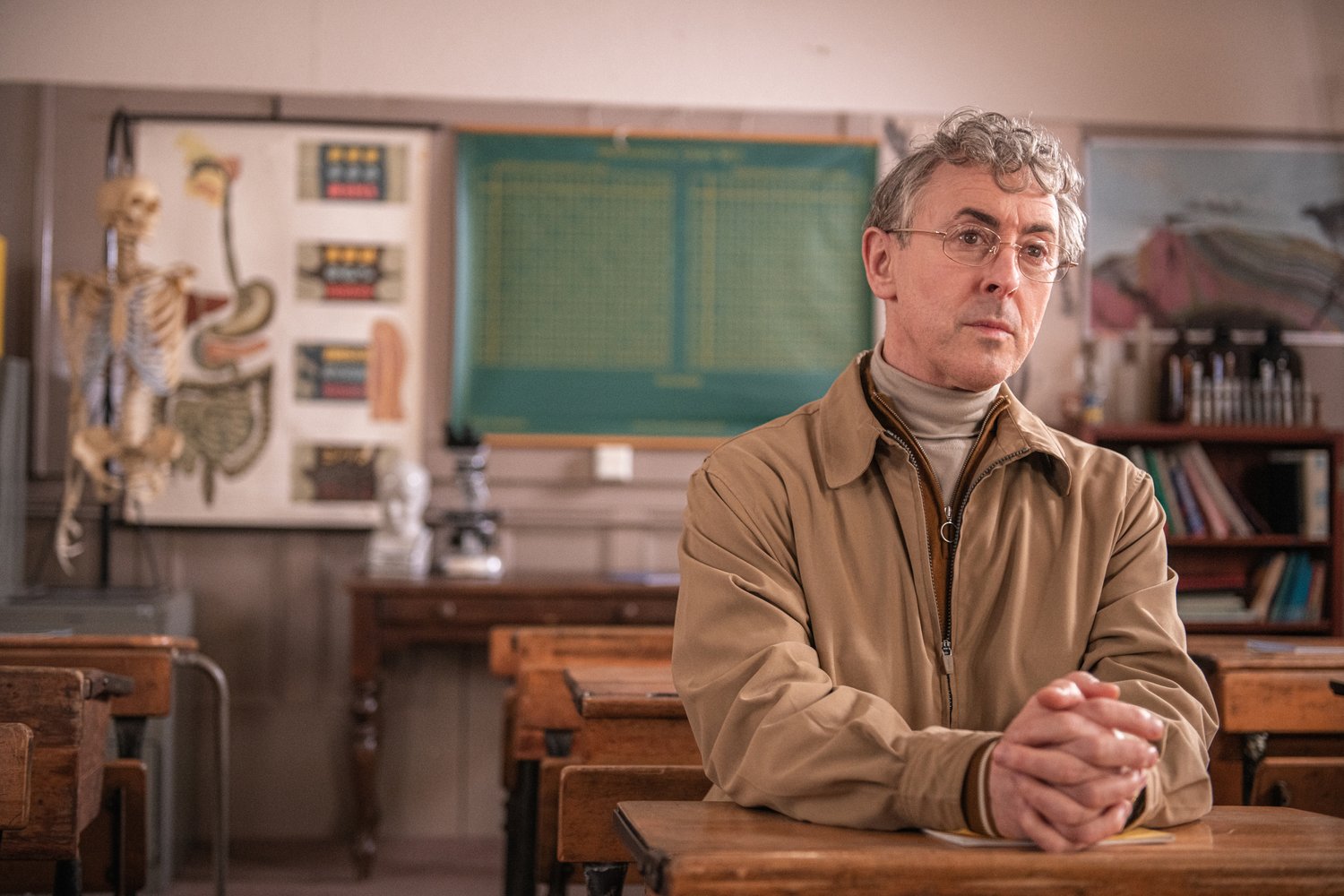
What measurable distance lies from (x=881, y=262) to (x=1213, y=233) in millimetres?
3360

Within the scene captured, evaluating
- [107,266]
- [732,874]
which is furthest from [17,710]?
[107,266]

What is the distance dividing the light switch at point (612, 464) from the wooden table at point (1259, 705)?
2.25m

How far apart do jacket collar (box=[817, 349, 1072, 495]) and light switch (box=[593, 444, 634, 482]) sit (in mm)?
2772

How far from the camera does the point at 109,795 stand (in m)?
2.37

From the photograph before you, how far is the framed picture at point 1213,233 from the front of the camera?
15.1 ft

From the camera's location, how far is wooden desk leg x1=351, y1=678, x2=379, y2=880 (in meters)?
3.81

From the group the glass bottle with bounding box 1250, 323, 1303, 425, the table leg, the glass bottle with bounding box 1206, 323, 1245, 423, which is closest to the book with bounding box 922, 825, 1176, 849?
the table leg

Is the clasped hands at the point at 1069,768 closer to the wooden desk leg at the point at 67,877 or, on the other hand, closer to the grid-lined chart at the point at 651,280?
the wooden desk leg at the point at 67,877

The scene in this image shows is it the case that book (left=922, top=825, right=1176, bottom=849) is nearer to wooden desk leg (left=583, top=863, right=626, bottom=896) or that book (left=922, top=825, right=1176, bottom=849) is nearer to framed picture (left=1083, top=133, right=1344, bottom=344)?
wooden desk leg (left=583, top=863, right=626, bottom=896)

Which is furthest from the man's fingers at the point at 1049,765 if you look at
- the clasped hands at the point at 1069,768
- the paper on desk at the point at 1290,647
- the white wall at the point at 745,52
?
the white wall at the point at 745,52

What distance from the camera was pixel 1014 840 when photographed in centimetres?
115

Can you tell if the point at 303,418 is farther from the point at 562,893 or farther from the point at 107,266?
the point at 562,893

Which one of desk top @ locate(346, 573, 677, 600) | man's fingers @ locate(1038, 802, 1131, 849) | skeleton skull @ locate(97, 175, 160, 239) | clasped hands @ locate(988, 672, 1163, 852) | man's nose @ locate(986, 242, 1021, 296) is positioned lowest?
desk top @ locate(346, 573, 677, 600)

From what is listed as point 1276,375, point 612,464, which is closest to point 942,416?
point 612,464
